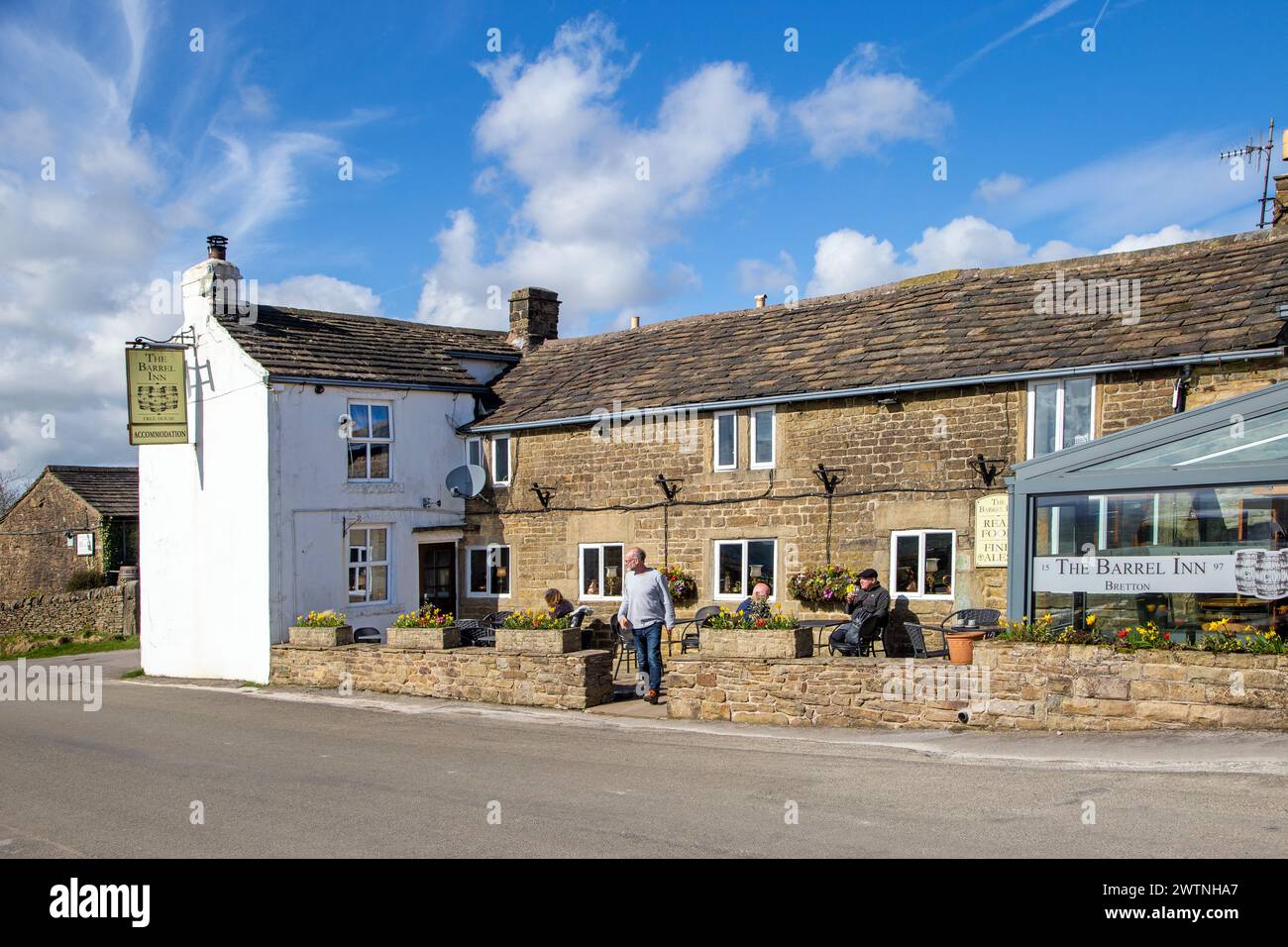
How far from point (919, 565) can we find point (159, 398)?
1433cm

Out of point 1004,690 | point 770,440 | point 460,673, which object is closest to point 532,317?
point 770,440

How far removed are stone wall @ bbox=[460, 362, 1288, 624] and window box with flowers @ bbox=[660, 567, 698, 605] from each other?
133 mm

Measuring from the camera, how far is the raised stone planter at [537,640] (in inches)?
587

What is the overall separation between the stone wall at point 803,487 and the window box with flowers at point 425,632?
4.18m

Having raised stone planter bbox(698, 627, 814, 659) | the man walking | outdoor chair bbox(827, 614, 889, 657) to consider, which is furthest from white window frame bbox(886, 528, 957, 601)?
the man walking

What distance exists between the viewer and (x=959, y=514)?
16.3 metres

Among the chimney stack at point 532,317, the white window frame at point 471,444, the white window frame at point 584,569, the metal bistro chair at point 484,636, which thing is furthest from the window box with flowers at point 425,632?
the chimney stack at point 532,317

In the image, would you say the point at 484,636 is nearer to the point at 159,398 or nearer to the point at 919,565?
the point at 919,565

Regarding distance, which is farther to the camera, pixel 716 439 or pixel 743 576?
pixel 716 439

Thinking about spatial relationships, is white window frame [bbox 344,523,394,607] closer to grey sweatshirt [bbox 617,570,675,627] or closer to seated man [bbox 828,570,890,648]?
grey sweatshirt [bbox 617,570,675,627]

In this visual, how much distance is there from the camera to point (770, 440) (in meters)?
18.6
